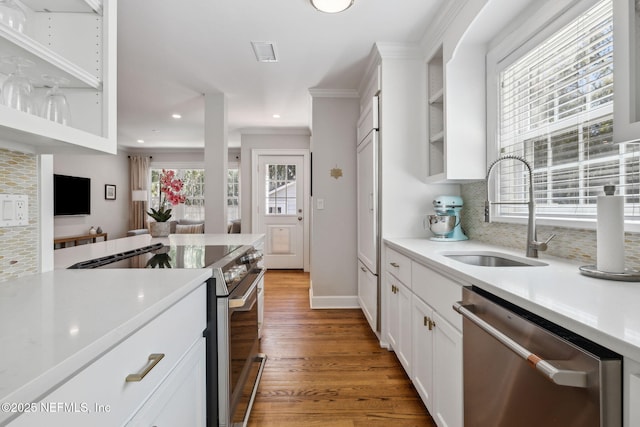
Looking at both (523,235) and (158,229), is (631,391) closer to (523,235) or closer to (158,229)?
(523,235)

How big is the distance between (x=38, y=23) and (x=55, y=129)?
0.54m

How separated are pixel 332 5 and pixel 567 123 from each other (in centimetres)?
150

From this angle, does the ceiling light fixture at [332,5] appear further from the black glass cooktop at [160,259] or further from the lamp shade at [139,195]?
the lamp shade at [139,195]

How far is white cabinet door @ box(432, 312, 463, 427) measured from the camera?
4.09 ft

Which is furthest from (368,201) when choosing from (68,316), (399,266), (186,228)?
(186,228)

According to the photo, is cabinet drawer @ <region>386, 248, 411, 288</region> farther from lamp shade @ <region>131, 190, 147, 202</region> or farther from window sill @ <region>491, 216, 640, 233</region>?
lamp shade @ <region>131, 190, 147, 202</region>

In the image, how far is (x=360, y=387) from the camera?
1961mm

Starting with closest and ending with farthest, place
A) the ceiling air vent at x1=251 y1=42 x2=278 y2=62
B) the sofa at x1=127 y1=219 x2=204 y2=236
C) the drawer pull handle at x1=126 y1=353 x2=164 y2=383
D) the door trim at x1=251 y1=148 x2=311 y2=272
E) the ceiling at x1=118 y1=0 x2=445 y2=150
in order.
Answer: the drawer pull handle at x1=126 y1=353 x2=164 y2=383 < the ceiling at x1=118 y1=0 x2=445 y2=150 < the ceiling air vent at x1=251 y1=42 x2=278 y2=62 < the door trim at x1=251 y1=148 x2=311 y2=272 < the sofa at x1=127 y1=219 x2=204 y2=236

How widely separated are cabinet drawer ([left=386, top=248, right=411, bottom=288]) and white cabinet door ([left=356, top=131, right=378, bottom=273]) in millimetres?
273

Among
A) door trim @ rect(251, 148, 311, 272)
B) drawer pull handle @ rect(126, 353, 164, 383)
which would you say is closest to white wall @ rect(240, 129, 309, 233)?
door trim @ rect(251, 148, 311, 272)

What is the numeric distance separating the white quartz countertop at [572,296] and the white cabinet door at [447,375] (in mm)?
251

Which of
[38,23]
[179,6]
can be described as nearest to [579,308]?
[38,23]

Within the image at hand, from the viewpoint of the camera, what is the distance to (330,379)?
2.06 m

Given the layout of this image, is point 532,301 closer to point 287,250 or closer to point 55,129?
point 55,129
